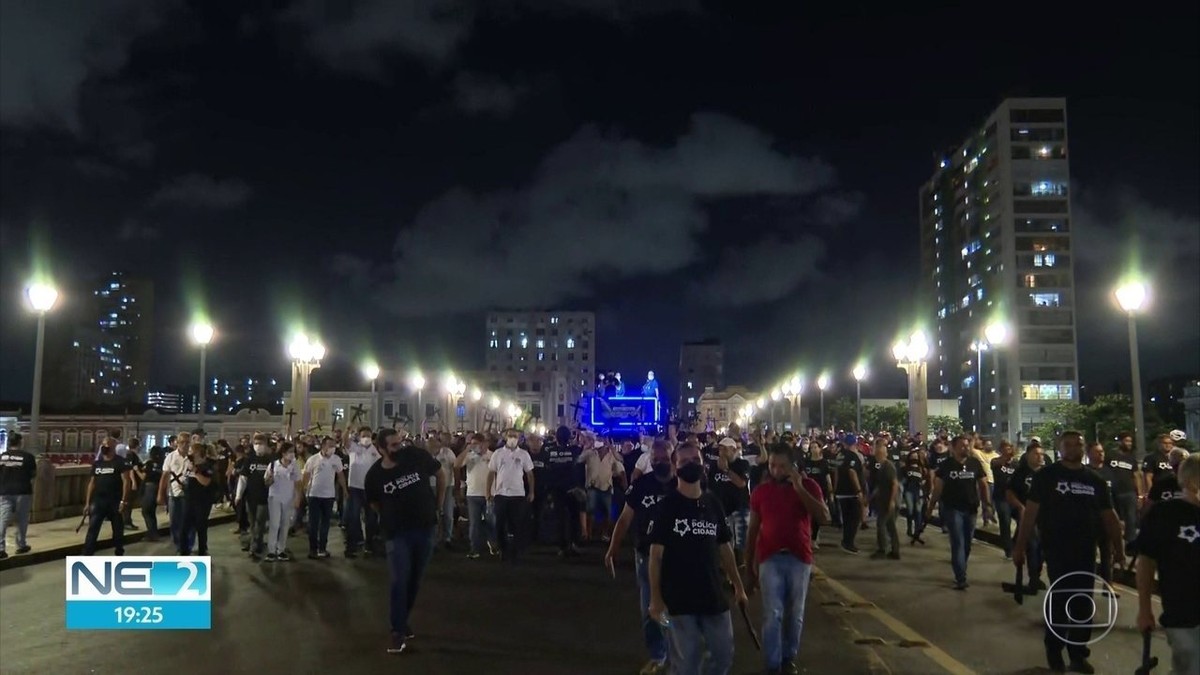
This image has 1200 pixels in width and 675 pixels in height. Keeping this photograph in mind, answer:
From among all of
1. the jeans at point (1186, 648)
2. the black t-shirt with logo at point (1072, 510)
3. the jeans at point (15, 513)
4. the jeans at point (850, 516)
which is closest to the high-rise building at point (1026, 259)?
the jeans at point (850, 516)

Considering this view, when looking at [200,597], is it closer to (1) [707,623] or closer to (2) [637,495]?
(2) [637,495]

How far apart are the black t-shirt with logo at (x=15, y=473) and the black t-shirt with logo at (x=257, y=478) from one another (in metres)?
3.03

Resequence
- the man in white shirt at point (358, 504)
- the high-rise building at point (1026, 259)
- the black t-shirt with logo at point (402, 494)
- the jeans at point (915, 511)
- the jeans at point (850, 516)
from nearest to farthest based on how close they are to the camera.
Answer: the black t-shirt with logo at point (402, 494)
the man in white shirt at point (358, 504)
the jeans at point (850, 516)
the jeans at point (915, 511)
the high-rise building at point (1026, 259)

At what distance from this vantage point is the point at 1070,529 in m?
7.68

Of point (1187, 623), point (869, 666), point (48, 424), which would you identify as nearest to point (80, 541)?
point (869, 666)

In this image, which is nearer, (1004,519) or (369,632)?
(369,632)

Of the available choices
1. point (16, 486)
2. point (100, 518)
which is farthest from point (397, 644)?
point (16, 486)

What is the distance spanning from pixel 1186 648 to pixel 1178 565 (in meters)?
0.42

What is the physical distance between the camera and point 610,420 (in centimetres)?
3781

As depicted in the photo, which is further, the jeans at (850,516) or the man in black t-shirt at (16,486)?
the jeans at (850,516)

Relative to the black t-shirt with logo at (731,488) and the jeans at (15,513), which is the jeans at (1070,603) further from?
the jeans at (15,513)

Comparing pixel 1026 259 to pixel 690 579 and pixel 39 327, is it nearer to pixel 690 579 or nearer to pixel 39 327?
pixel 39 327

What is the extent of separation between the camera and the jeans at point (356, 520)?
15.1 m

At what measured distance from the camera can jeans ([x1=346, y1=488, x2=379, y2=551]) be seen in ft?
49.4
